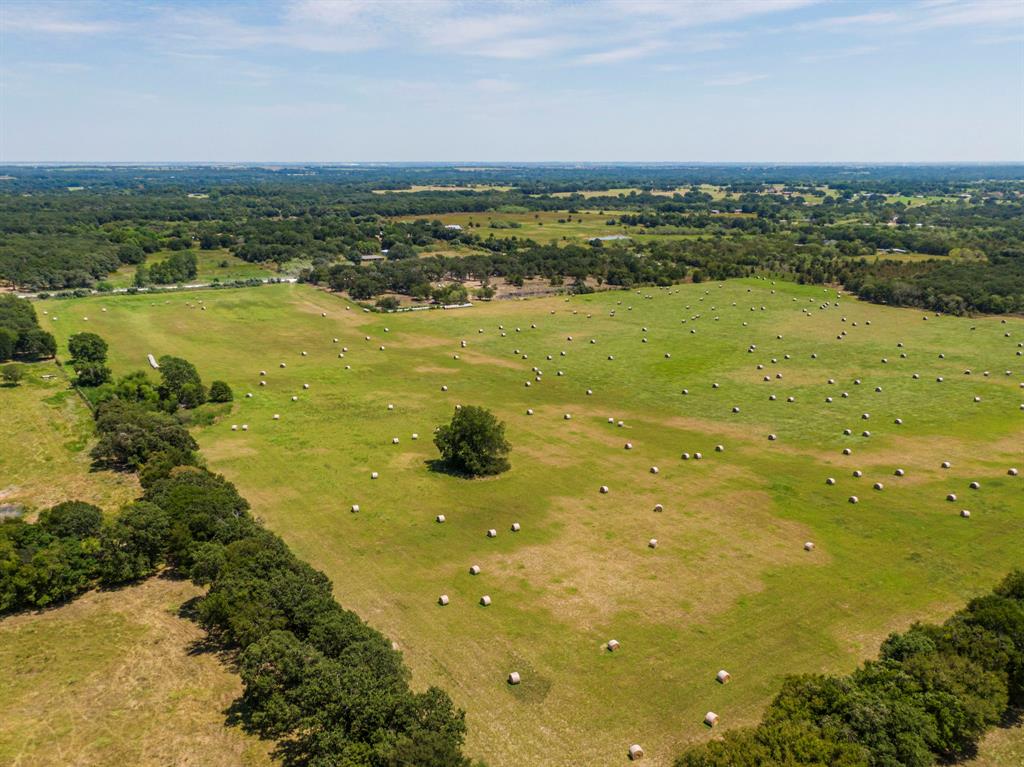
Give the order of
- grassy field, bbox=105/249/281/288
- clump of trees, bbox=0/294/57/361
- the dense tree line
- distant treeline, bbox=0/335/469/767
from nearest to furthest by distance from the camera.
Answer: the dense tree line
distant treeline, bbox=0/335/469/767
clump of trees, bbox=0/294/57/361
grassy field, bbox=105/249/281/288

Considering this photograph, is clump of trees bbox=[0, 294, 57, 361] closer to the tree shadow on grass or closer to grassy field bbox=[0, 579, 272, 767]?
grassy field bbox=[0, 579, 272, 767]

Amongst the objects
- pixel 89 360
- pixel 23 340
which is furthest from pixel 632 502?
pixel 23 340

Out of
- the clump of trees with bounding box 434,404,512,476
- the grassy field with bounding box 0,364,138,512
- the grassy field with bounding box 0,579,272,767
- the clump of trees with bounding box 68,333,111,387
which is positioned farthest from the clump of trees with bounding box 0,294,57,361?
the clump of trees with bounding box 434,404,512,476

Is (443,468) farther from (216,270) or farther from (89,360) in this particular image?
(216,270)

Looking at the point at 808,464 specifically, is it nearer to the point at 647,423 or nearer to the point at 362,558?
the point at 647,423

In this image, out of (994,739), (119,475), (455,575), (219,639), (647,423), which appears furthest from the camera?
(647,423)

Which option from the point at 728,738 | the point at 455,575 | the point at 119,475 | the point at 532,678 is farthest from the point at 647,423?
the point at 119,475

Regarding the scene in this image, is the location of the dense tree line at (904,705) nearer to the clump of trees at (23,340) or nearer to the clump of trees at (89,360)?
the clump of trees at (89,360)

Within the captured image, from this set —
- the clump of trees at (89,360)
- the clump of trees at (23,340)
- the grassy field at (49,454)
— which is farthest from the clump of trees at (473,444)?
the clump of trees at (23,340)
